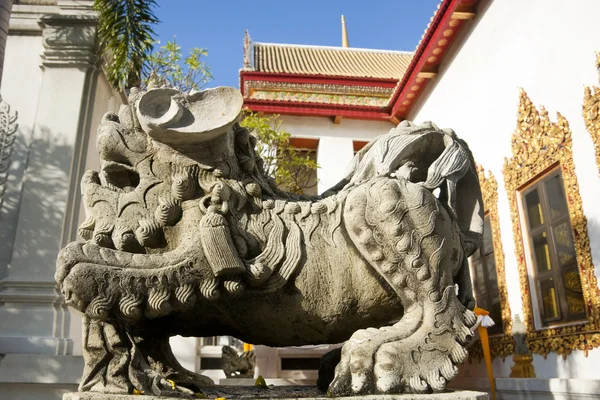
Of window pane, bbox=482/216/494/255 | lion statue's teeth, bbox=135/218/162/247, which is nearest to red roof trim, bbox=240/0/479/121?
window pane, bbox=482/216/494/255

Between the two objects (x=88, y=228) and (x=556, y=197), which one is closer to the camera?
(x=88, y=228)

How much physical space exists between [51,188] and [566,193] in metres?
4.83

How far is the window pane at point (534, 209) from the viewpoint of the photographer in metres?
5.41

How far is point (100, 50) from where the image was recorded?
5008mm

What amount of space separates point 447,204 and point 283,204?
0.58 meters

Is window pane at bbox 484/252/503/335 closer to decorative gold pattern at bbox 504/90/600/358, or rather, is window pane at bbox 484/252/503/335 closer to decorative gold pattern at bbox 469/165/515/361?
decorative gold pattern at bbox 469/165/515/361

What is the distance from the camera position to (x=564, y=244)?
16.2 feet

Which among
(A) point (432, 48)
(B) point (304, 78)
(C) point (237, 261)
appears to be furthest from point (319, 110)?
(C) point (237, 261)

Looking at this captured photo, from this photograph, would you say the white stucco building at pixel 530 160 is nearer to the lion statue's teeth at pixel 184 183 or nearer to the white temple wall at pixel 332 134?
the white temple wall at pixel 332 134

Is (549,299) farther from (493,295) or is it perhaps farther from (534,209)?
(493,295)

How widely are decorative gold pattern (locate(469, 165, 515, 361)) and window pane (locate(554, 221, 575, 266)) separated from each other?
38.9 inches

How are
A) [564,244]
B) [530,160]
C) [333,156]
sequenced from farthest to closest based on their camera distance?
[333,156]
[530,160]
[564,244]

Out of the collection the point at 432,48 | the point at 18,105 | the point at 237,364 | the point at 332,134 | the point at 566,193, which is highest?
the point at 432,48

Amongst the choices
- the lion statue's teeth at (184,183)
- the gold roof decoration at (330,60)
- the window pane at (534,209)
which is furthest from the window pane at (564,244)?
the gold roof decoration at (330,60)
